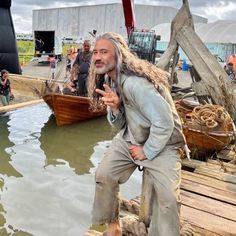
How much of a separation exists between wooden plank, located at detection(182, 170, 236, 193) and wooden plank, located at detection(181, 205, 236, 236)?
0.80 meters

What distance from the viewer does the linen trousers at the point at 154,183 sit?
8.57 feet

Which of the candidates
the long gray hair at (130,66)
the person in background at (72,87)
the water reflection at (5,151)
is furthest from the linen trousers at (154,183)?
the person in background at (72,87)

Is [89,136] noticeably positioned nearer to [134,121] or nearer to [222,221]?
[222,221]

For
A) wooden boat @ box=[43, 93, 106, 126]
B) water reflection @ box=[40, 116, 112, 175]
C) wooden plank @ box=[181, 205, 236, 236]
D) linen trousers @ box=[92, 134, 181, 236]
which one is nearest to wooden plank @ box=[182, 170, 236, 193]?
wooden plank @ box=[181, 205, 236, 236]

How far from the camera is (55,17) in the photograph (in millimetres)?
49562

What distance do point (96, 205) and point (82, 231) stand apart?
73.4 inches

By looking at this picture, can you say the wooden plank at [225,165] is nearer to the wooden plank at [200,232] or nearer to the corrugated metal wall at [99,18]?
the wooden plank at [200,232]

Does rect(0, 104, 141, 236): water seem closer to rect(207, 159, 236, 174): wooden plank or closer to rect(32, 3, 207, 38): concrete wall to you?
rect(207, 159, 236, 174): wooden plank

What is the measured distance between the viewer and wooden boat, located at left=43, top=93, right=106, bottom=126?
31.4ft

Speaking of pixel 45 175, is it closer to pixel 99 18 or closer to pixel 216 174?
pixel 216 174

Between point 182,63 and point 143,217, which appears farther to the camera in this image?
point 182,63

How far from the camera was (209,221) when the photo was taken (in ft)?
11.2

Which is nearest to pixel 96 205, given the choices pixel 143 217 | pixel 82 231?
pixel 143 217

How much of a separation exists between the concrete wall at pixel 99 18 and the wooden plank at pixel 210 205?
127ft
